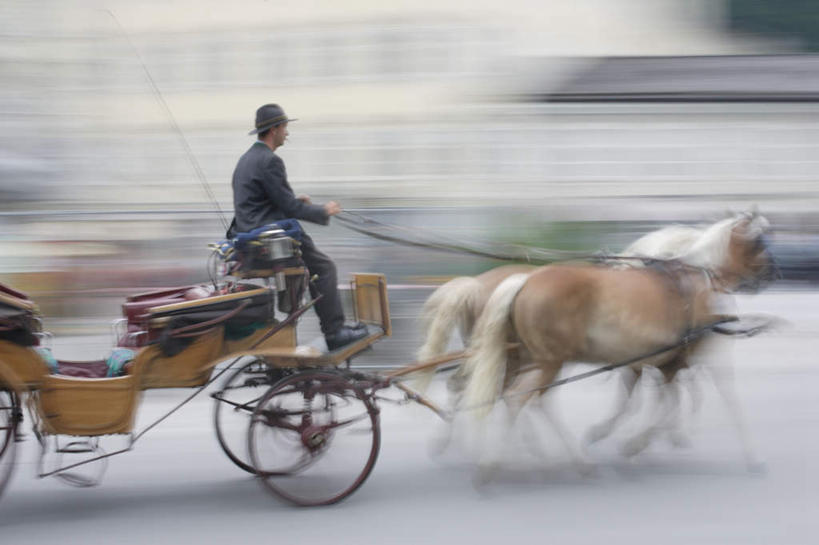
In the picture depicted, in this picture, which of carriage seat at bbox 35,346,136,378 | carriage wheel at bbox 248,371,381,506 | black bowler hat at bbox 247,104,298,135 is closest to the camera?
carriage seat at bbox 35,346,136,378

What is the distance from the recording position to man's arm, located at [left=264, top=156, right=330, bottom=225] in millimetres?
4523

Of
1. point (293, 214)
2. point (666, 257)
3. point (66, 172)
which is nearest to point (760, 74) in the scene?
point (66, 172)

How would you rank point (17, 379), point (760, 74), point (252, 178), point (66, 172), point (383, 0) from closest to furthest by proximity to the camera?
point (17, 379)
point (252, 178)
point (66, 172)
point (760, 74)
point (383, 0)

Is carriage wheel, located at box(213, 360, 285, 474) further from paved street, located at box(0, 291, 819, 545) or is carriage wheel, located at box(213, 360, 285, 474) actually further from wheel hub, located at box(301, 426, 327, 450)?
wheel hub, located at box(301, 426, 327, 450)

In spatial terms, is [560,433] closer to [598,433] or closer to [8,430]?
[598,433]

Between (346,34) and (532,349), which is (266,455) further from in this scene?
(346,34)

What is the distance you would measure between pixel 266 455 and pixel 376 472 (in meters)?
0.79

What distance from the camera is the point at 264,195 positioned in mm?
4621

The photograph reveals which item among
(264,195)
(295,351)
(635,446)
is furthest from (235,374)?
(635,446)

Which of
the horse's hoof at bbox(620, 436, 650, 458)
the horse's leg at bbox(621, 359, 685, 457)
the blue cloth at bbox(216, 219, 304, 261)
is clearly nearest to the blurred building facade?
the horse's leg at bbox(621, 359, 685, 457)

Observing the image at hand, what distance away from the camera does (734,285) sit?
5094 millimetres

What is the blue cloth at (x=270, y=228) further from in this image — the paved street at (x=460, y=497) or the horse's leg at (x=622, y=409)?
the horse's leg at (x=622, y=409)

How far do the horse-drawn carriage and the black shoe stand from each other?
0.05m

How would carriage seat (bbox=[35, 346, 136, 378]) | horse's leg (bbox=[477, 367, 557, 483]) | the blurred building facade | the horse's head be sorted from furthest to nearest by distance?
the blurred building facade < the horse's head < horse's leg (bbox=[477, 367, 557, 483]) < carriage seat (bbox=[35, 346, 136, 378])
